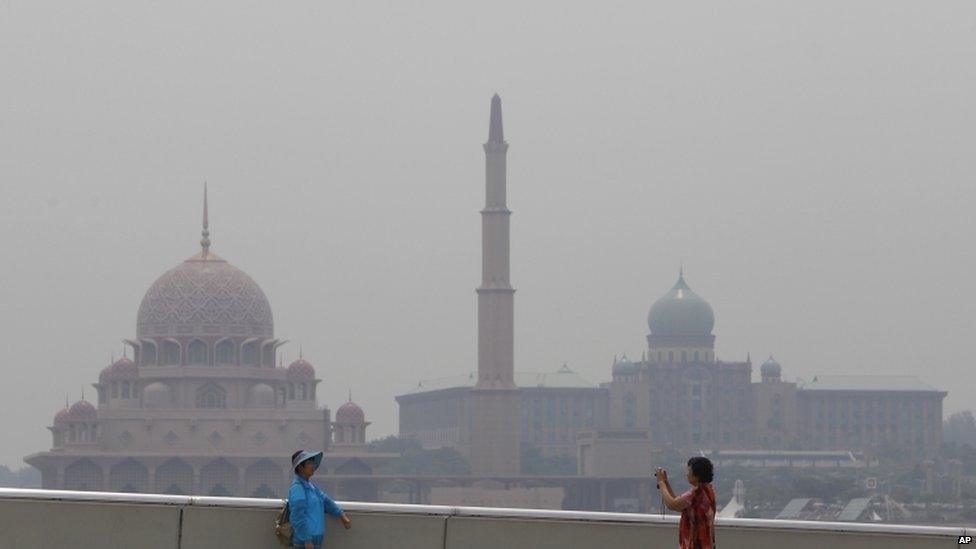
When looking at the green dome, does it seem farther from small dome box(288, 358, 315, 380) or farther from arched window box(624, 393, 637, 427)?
small dome box(288, 358, 315, 380)

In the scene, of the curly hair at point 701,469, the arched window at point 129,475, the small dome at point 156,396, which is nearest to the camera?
the curly hair at point 701,469

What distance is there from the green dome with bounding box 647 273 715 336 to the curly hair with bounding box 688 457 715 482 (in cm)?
11227

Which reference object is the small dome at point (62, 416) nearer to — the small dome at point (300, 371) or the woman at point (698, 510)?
the small dome at point (300, 371)

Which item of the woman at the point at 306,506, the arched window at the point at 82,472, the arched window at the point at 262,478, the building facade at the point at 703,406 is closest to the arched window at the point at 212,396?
the arched window at the point at 262,478

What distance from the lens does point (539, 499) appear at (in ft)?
276

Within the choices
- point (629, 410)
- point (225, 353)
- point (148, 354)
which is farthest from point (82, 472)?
point (629, 410)

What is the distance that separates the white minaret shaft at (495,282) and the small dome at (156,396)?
38.0 feet

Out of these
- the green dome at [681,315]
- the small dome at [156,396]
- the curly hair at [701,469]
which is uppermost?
the green dome at [681,315]

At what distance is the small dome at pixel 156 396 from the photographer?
82.8m

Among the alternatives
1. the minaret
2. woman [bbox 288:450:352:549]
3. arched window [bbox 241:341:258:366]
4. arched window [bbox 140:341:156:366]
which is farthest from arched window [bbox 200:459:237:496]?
woman [bbox 288:450:352:549]

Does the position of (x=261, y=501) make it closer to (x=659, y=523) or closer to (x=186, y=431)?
(x=659, y=523)

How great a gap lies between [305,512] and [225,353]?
2982 inches

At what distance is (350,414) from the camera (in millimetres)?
81688

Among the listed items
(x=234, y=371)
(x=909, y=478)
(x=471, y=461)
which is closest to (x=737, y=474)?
(x=909, y=478)
